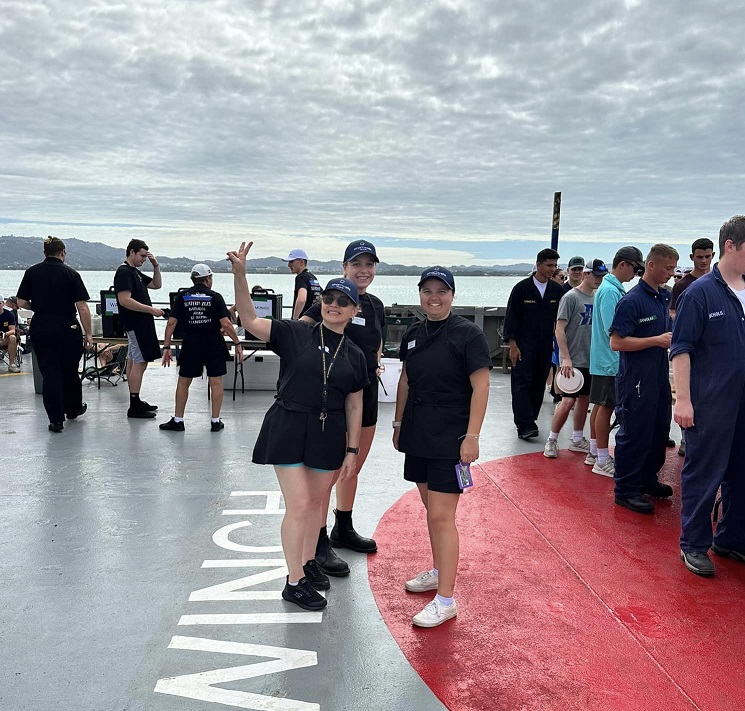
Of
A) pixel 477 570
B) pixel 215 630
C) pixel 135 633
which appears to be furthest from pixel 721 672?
pixel 135 633

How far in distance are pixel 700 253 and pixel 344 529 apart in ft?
15.8

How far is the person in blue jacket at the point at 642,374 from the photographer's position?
4.12 m

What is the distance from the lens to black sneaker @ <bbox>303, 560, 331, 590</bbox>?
10.2 ft

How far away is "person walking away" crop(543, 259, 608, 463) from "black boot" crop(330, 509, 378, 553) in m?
2.49

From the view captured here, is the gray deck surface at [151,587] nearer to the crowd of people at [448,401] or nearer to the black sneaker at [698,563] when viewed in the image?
the crowd of people at [448,401]

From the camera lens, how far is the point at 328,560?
3350mm

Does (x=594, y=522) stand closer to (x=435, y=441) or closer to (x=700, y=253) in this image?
(x=435, y=441)

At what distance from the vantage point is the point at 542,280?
6.05 m

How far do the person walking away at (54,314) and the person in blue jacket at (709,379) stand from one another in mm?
5287

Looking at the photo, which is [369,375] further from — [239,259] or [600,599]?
[600,599]

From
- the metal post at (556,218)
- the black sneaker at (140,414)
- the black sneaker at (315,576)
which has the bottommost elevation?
the black sneaker at (140,414)

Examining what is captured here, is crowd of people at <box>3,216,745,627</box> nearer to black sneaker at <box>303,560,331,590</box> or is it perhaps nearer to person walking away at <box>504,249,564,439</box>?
black sneaker at <box>303,560,331,590</box>

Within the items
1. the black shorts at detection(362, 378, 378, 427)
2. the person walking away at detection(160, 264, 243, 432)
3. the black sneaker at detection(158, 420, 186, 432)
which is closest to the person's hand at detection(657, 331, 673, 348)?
the black shorts at detection(362, 378, 378, 427)

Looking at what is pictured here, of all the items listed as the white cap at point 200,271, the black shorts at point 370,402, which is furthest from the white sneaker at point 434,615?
the white cap at point 200,271
